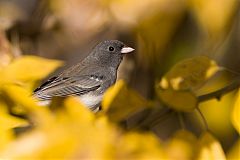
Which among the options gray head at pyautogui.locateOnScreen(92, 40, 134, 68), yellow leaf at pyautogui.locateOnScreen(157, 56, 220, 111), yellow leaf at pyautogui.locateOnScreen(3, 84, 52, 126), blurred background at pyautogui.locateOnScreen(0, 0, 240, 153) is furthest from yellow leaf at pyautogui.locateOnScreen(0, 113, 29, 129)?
gray head at pyautogui.locateOnScreen(92, 40, 134, 68)

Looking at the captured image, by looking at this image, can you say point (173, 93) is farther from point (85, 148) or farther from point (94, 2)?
point (94, 2)

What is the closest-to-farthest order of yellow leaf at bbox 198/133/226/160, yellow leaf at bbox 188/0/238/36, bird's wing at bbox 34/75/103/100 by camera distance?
1. yellow leaf at bbox 198/133/226/160
2. yellow leaf at bbox 188/0/238/36
3. bird's wing at bbox 34/75/103/100

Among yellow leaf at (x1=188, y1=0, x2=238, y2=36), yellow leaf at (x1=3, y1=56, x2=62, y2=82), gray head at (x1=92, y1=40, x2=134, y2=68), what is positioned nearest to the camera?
yellow leaf at (x1=3, y1=56, x2=62, y2=82)

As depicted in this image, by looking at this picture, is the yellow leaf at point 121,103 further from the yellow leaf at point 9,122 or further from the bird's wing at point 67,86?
the bird's wing at point 67,86

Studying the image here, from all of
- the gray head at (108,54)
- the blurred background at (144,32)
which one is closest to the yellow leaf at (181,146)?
the blurred background at (144,32)

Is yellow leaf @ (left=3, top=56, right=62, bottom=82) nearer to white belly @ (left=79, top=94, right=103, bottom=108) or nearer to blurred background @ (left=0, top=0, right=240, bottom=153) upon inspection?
blurred background @ (left=0, top=0, right=240, bottom=153)
